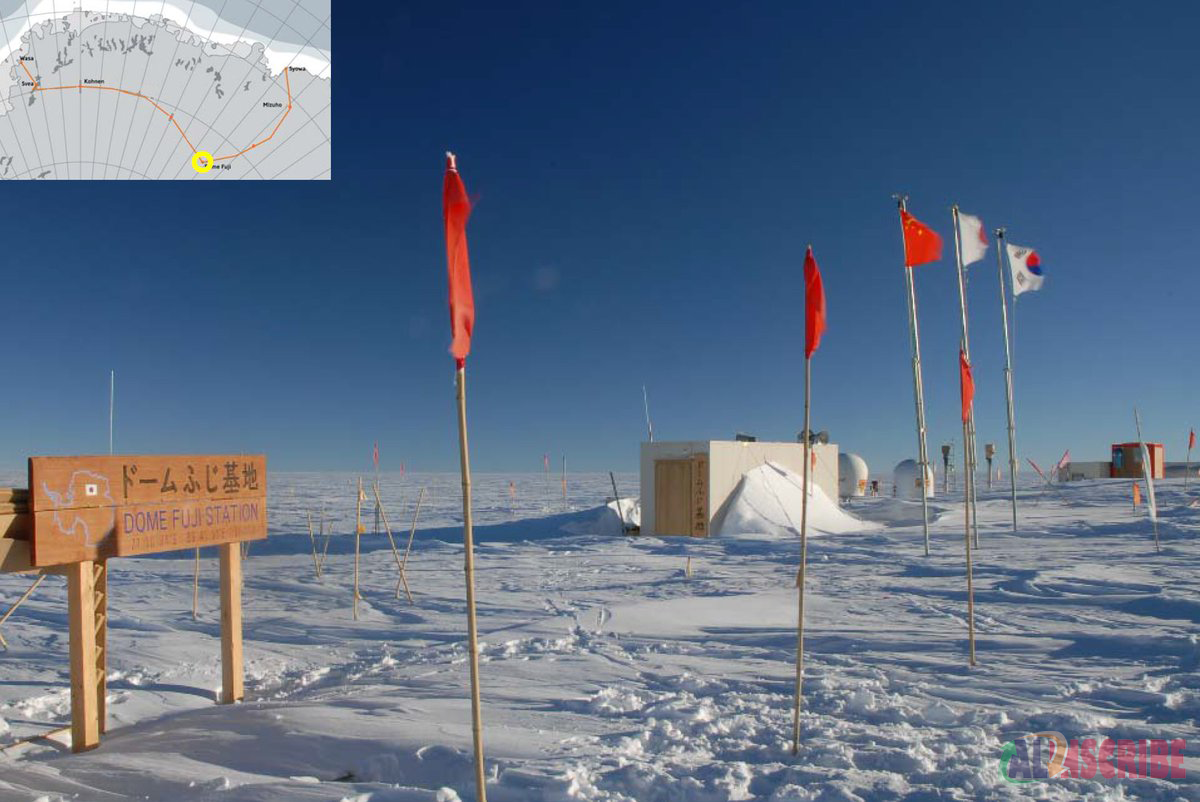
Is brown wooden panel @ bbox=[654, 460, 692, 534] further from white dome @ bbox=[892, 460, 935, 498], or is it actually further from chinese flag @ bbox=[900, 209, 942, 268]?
white dome @ bbox=[892, 460, 935, 498]

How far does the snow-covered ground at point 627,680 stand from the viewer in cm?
459

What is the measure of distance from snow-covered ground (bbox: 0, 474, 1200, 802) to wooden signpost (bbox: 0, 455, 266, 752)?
0.52 meters

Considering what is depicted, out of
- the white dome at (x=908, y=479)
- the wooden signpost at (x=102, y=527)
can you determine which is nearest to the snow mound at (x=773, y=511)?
the wooden signpost at (x=102, y=527)

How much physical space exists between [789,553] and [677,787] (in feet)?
40.6

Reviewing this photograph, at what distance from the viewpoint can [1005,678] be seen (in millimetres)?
6855

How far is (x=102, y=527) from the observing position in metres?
5.31

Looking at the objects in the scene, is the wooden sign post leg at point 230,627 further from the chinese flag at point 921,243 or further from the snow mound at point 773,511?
the snow mound at point 773,511

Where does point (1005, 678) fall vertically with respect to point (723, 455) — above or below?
below

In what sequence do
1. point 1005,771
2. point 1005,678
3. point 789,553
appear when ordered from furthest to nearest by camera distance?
point 789,553, point 1005,678, point 1005,771

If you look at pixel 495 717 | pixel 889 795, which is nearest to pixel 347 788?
pixel 495 717

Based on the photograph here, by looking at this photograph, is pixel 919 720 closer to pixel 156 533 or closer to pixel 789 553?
pixel 156 533

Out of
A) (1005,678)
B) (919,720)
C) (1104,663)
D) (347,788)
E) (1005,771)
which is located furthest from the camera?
(1104,663)

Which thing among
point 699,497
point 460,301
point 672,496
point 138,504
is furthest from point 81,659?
point 672,496

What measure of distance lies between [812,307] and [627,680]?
3.72m
